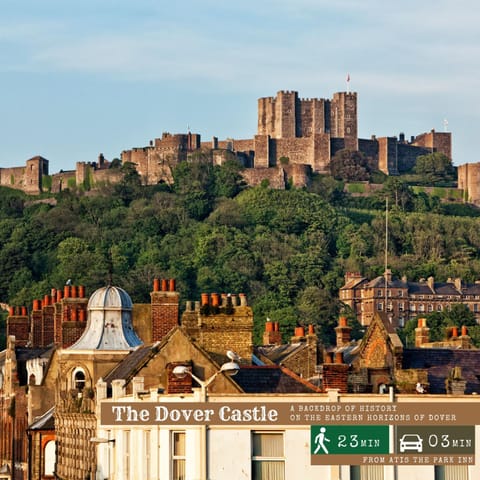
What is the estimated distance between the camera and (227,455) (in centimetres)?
2902

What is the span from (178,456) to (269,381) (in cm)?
594

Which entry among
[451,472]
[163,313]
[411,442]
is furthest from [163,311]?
[411,442]

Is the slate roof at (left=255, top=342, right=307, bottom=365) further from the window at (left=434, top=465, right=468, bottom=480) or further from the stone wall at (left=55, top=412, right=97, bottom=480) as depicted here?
the window at (left=434, top=465, right=468, bottom=480)

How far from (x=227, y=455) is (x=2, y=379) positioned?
77.2 ft

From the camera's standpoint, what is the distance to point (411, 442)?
28.7 meters

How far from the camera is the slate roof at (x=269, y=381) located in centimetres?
3459

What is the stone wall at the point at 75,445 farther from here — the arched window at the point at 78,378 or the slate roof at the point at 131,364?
the slate roof at the point at 131,364

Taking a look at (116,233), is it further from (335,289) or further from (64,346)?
(64,346)

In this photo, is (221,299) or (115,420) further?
(221,299)

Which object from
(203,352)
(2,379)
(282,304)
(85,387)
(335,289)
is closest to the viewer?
(203,352)

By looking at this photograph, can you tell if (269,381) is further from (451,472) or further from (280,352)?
(280,352)

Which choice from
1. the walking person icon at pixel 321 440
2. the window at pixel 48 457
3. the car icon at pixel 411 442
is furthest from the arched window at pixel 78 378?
the car icon at pixel 411 442

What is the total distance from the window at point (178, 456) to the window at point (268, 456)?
3.29ft

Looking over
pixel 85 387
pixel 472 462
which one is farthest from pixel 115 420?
pixel 85 387
